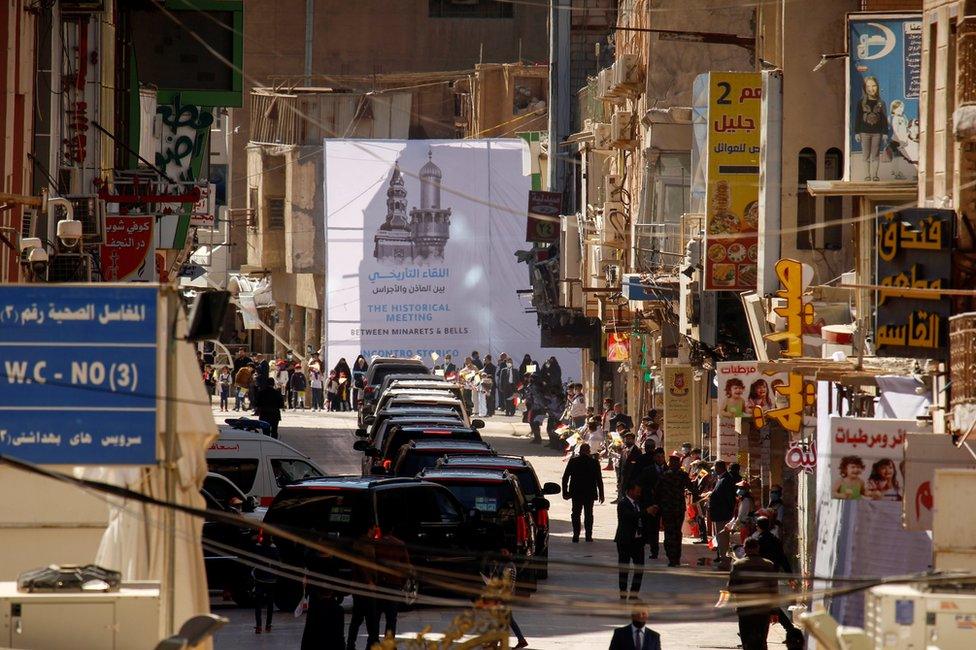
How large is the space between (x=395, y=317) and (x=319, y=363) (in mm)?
4648

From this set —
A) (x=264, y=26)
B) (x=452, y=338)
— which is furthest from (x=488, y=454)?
(x=264, y=26)

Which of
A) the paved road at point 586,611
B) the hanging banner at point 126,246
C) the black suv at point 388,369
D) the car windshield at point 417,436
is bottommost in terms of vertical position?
the paved road at point 586,611

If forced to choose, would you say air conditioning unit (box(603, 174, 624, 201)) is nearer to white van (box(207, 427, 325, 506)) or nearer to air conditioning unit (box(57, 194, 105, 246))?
white van (box(207, 427, 325, 506))

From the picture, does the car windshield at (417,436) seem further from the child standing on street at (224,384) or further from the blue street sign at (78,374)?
the child standing on street at (224,384)

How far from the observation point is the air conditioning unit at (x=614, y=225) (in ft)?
141

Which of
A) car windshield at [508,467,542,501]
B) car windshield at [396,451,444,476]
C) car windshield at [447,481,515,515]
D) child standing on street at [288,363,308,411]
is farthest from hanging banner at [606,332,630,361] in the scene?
car windshield at [447,481,515,515]

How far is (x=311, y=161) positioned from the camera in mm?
71500

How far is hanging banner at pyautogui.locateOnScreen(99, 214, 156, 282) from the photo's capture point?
2762cm

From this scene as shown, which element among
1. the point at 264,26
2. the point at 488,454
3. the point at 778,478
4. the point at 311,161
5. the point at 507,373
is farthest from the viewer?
the point at 264,26

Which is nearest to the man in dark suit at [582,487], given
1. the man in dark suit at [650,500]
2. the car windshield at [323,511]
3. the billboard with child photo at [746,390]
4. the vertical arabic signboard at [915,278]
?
the man in dark suit at [650,500]

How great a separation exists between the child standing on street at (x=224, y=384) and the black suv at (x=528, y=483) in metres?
26.5

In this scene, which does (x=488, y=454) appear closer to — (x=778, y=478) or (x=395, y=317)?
(x=778, y=478)

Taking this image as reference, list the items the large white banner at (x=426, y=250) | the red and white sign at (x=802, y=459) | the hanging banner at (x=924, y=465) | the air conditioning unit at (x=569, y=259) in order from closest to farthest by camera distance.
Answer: the hanging banner at (x=924, y=465) → the red and white sign at (x=802, y=459) → the air conditioning unit at (x=569, y=259) → the large white banner at (x=426, y=250)

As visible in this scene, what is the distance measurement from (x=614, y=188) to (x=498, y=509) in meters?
24.1
